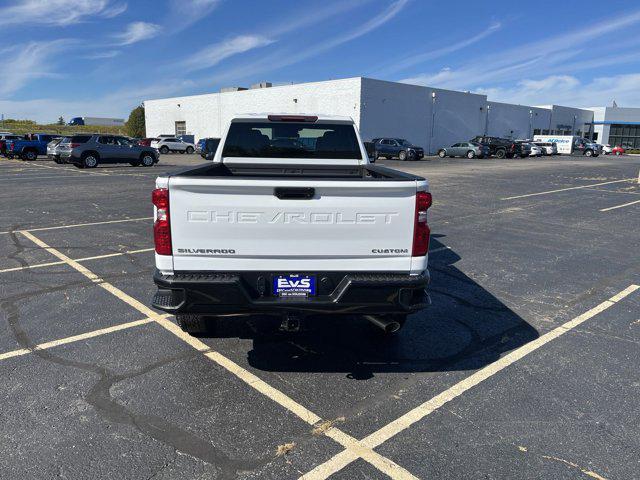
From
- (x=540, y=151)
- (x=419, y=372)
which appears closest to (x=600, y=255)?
(x=419, y=372)

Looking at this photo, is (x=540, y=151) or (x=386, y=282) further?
(x=540, y=151)

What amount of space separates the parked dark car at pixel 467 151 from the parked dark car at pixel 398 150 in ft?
23.9

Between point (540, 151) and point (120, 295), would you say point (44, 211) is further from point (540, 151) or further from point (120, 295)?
point (540, 151)

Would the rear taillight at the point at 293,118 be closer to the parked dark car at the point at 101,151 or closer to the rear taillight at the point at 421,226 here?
the rear taillight at the point at 421,226

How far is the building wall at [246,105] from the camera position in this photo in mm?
40125

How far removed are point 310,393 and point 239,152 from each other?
3041 mm

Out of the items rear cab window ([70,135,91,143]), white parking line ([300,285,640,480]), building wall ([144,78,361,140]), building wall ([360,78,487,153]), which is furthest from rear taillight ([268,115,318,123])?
building wall ([360,78,487,153])

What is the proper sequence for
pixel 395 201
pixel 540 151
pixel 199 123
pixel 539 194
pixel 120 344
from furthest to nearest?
pixel 199 123 → pixel 540 151 → pixel 539 194 → pixel 120 344 → pixel 395 201

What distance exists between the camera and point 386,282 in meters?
3.27

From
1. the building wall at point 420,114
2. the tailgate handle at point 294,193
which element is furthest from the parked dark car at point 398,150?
the tailgate handle at point 294,193

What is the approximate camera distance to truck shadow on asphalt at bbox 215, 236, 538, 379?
384 cm

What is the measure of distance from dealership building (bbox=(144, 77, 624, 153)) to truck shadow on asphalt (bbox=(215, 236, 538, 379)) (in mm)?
29374

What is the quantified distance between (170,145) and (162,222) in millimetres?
44820

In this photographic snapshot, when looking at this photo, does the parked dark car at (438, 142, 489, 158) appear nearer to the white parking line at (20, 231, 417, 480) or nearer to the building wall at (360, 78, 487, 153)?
the building wall at (360, 78, 487, 153)
